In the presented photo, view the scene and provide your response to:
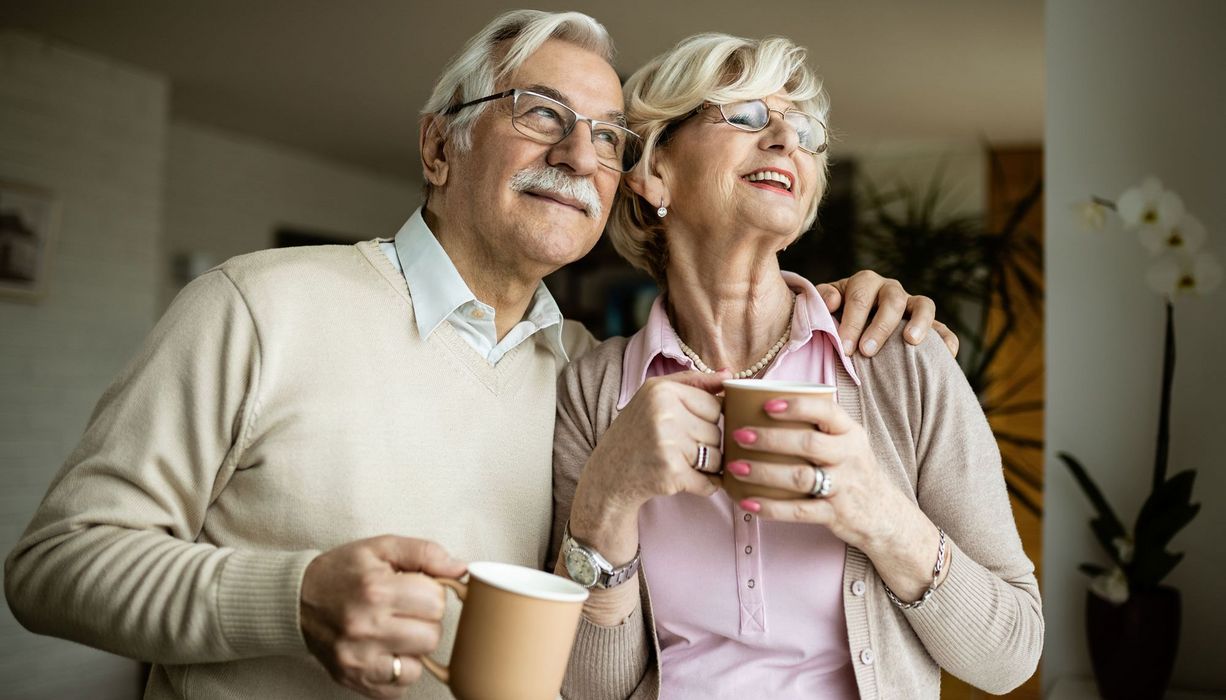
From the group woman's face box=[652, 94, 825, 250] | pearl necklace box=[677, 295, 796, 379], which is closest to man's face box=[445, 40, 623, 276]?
woman's face box=[652, 94, 825, 250]

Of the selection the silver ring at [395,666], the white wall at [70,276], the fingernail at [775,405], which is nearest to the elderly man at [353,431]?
the silver ring at [395,666]

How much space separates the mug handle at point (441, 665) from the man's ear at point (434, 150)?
32.8 inches

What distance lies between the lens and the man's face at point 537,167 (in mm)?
1439

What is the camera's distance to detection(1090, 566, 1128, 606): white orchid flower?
7.88 ft

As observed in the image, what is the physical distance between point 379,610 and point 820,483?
0.47 metres

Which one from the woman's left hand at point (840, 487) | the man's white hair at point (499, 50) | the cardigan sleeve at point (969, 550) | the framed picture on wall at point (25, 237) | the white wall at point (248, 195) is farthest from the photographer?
the white wall at point (248, 195)

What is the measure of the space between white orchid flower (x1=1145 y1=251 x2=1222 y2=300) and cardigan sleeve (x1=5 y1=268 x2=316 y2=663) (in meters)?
2.28

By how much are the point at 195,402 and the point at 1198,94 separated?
2.69 meters

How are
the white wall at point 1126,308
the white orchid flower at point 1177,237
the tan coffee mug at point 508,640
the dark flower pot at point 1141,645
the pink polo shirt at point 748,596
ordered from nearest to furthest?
the tan coffee mug at point 508,640, the pink polo shirt at point 748,596, the dark flower pot at point 1141,645, the white orchid flower at point 1177,237, the white wall at point 1126,308

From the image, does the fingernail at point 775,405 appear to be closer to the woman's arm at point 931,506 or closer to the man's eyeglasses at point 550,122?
the woman's arm at point 931,506

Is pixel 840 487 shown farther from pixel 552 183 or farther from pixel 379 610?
pixel 552 183

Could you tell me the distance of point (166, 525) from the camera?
1.16 meters

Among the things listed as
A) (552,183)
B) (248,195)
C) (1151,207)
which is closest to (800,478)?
(552,183)

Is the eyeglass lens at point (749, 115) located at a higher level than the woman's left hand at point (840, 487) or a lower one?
higher
